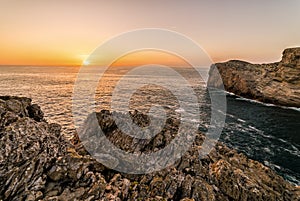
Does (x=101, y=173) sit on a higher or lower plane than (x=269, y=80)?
lower

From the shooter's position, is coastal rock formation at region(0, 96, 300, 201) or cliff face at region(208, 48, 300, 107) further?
cliff face at region(208, 48, 300, 107)

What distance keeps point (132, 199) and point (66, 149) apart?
596 centimetres

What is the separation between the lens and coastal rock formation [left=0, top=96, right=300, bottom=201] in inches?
459

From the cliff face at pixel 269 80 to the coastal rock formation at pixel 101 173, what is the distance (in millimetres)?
69490

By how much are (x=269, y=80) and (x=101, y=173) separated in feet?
300

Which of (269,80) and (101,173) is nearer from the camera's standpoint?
(101,173)

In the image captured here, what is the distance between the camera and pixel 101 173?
49.1ft

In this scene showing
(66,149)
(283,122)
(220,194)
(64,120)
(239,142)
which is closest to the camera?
(66,149)

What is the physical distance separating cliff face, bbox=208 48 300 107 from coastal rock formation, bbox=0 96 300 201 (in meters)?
69.5

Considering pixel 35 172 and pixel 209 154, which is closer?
pixel 35 172

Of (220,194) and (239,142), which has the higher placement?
(220,194)

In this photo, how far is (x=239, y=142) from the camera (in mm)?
38344

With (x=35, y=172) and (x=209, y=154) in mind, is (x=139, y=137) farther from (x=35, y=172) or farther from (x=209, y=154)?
(x=35, y=172)

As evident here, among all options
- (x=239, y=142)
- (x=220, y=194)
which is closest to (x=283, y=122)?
(x=239, y=142)
